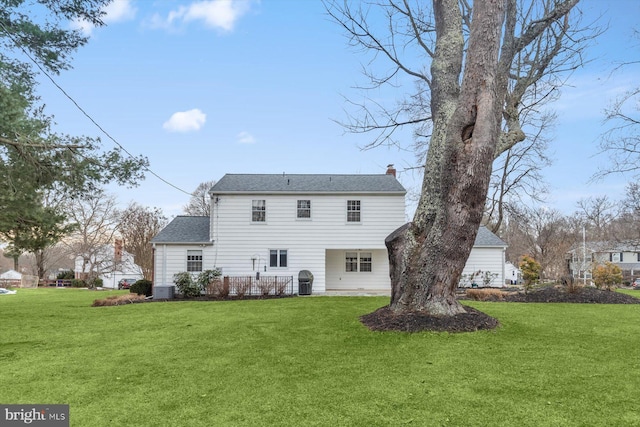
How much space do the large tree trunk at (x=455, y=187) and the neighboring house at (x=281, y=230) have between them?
1033 cm

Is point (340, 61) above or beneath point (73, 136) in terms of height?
above

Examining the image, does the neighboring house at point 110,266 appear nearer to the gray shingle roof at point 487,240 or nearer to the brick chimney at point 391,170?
the brick chimney at point 391,170

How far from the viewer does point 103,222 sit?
36500 mm

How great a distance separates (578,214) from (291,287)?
35.9 meters

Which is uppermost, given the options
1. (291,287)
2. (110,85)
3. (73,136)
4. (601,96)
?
(110,85)

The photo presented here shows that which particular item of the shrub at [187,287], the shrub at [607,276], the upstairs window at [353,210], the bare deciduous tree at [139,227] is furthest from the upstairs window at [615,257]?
the bare deciduous tree at [139,227]

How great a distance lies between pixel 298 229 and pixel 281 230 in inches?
31.8

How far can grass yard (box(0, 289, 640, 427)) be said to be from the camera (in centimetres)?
372

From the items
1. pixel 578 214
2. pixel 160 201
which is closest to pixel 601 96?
pixel 160 201

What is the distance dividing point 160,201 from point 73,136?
24490 mm

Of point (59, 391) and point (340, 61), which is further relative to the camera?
point (340, 61)

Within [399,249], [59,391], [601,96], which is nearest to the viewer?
[59,391]

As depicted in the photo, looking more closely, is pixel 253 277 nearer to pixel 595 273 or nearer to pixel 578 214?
pixel 595 273

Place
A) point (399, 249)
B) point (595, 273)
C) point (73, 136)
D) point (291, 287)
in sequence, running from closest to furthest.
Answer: point (399, 249) → point (73, 136) → point (595, 273) → point (291, 287)
